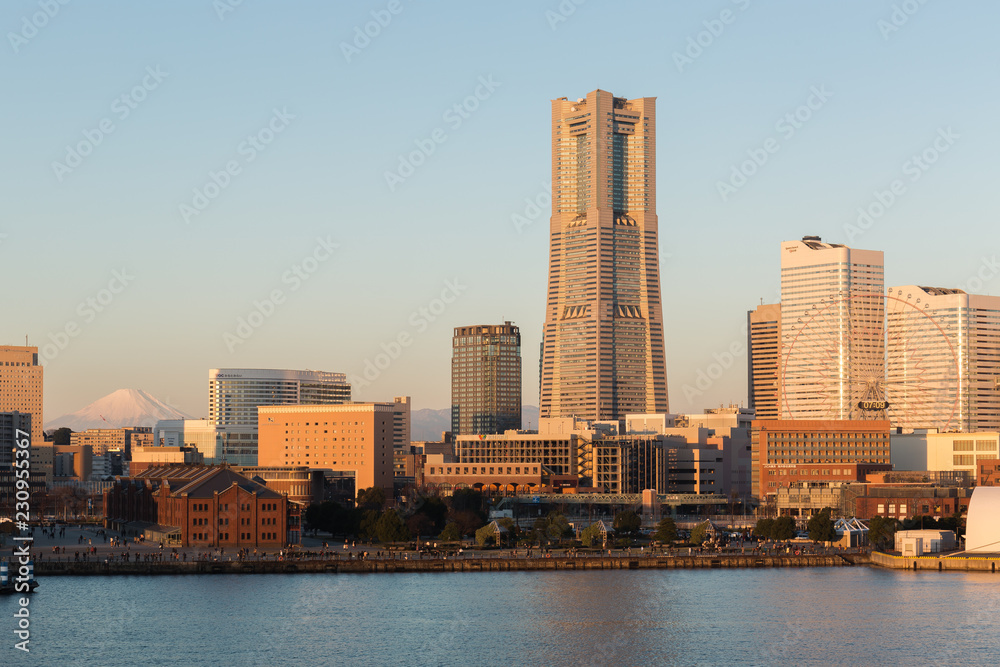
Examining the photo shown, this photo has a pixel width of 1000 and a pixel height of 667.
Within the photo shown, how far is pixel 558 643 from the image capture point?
8962cm

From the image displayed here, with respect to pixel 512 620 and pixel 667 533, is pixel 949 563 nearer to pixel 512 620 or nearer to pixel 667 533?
pixel 667 533

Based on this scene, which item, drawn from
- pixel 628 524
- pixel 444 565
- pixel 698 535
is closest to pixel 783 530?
pixel 698 535

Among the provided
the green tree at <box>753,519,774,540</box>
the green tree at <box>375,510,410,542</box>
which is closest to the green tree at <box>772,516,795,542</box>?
the green tree at <box>753,519,774,540</box>

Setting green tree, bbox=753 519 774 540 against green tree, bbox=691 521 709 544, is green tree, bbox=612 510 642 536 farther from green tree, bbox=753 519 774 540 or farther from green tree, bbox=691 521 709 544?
green tree, bbox=753 519 774 540

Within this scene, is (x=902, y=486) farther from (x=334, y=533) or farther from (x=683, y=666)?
(x=683, y=666)

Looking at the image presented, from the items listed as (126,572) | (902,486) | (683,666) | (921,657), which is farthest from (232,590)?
(902,486)

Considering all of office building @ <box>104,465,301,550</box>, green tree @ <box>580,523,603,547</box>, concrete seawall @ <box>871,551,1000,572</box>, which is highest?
office building @ <box>104,465,301,550</box>

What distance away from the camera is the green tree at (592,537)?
150 metres

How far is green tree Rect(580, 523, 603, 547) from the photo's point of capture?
150500mm

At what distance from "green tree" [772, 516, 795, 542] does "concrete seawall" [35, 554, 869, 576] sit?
55.1 ft

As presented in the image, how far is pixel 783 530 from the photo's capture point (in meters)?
159

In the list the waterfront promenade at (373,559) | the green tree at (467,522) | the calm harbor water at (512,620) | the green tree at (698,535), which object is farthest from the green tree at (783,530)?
the green tree at (467,522)

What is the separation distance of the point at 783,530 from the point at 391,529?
42.2 meters

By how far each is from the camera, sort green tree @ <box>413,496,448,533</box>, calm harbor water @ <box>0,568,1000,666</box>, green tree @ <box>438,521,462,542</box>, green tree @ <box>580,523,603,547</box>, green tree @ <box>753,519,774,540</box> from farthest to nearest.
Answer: green tree @ <box>413,496,448,533</box>, green tree @ <box>753,519,774,540</box>, green tree @ <box>438,521,462,542</box>, green tree @ <box>580,523,603,547</box>, calm harbor water @ <box>0,568,1000,666</box>
